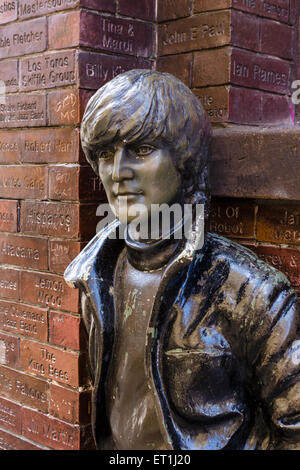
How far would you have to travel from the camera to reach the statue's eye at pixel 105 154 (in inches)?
60.7

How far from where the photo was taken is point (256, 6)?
6.32 ft

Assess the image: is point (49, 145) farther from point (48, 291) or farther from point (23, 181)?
point (48, 291)

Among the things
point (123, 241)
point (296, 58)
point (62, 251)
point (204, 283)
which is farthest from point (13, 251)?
point (296, 58)

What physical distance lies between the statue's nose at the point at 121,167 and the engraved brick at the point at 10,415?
47.7 inches

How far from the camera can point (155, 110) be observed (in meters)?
1.47

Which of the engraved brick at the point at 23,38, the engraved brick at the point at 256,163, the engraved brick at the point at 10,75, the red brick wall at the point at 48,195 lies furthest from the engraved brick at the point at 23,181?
the engraved brick at the point at 256,163

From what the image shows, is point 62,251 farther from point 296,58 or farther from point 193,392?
point 296,58

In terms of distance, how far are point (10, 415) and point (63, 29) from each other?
1491mm

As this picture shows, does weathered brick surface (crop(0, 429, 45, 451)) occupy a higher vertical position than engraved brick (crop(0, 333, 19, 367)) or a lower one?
lower

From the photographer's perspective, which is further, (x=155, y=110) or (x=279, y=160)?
(x=279, y=160)

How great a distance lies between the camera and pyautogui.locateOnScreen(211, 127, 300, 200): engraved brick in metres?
1.65

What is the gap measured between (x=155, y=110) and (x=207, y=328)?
0.59 meters

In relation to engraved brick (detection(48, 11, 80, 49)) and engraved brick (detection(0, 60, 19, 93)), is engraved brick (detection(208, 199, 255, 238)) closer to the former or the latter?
engraved brick (detection(48, 11, 80, 49))

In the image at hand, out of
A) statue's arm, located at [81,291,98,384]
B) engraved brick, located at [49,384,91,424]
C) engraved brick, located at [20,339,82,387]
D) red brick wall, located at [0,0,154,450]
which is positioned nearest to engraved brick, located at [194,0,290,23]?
red brick wall, located at [0,0,154,450]
